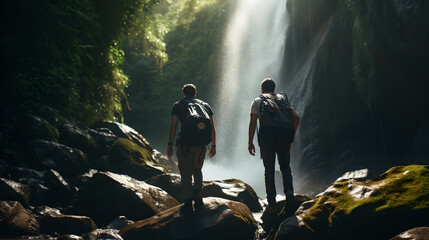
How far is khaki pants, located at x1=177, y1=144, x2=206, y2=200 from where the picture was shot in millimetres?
4914

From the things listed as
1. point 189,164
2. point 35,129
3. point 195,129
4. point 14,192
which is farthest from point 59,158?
point 195,129

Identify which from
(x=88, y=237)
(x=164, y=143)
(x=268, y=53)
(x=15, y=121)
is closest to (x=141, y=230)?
(x=88, y=237)

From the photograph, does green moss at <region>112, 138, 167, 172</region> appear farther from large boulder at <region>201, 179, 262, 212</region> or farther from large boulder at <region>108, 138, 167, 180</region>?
large boulder at <region>201, 179, 262, 212</region>

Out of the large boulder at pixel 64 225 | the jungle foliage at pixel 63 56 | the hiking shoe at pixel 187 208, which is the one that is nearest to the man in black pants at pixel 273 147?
the hiking shoe at pixel 187 208

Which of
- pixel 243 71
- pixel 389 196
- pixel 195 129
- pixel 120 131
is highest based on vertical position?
pixel 243 71

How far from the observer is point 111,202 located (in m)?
5.98

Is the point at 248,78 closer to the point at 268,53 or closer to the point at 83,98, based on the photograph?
the point at 268,53

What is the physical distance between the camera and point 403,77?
10.3m

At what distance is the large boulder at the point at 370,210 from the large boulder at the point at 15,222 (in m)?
3.63

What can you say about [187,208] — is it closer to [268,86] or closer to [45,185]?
[268,86]

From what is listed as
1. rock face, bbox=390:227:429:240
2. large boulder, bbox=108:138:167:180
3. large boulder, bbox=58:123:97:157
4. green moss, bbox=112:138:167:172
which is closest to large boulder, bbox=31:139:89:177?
large boulder, bbox=58:123:97:157

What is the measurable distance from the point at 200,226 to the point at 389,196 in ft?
8.15

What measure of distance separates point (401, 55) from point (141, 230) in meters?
9.32

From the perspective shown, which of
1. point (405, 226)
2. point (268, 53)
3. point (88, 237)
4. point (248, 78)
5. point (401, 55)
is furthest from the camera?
point (248, 78)
